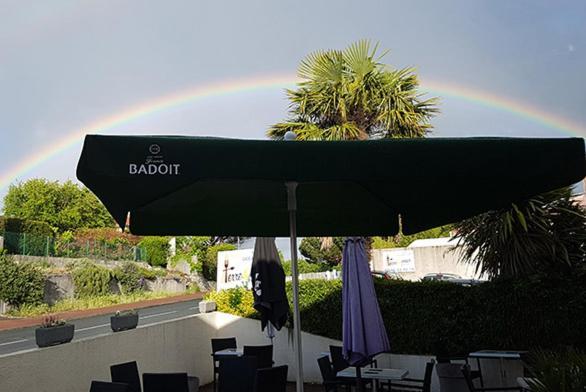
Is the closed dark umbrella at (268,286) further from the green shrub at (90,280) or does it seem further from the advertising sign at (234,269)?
the green shrub at (90,280)

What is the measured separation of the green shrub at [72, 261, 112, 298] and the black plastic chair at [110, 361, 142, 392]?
20.7 metres

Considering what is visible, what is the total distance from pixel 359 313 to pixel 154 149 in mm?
2803

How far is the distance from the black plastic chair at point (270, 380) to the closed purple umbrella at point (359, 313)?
89 cm

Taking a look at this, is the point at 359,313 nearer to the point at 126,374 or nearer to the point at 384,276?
the point at 126,374

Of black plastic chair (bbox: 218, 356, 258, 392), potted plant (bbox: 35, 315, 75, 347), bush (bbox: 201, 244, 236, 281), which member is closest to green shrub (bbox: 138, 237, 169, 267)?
bush (bbox: 201, 244, 236, 281)

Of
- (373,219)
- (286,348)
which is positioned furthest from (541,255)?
(286,348)

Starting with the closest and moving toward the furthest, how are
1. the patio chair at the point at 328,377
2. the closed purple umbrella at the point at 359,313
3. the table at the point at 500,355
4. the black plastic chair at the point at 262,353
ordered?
1. the closed purple umbrella at the point at 359,313
2. the patio chair at the point at 328,377
3. the table at the point at 500,355
4. the black plastic chair at the point at 262,353

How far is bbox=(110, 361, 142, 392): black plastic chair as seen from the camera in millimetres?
4961

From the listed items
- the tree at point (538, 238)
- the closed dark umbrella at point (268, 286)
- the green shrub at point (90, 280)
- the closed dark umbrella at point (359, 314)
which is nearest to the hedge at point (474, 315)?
the tree at point (538, 238)

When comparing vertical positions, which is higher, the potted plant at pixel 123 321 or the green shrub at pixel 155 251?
the green shrub at pixel 155 251

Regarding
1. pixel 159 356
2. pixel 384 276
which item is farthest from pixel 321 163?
pixel 384 276

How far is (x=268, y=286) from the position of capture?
658 centimetres

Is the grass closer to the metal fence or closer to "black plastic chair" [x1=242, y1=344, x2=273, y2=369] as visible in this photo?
the metal fence

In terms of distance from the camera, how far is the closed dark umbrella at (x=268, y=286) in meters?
6.52
